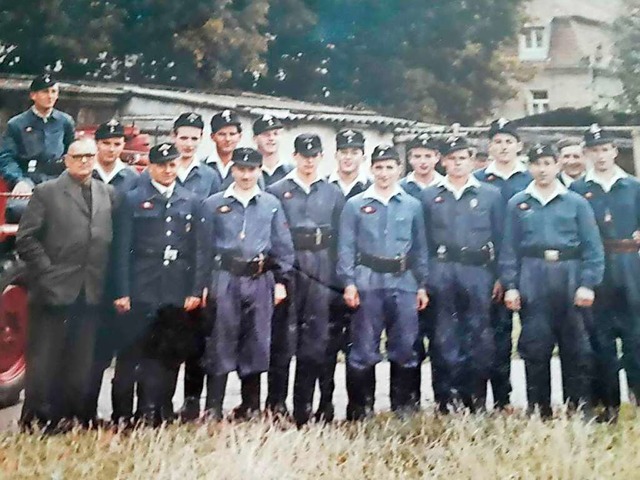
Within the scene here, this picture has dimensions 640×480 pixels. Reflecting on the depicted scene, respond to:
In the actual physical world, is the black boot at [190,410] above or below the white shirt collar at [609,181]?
below

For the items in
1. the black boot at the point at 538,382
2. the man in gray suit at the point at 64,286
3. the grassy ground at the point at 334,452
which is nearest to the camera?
the grassy ground at the point at 334,452

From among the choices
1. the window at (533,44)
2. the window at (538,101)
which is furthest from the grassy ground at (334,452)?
the window at (533,44)

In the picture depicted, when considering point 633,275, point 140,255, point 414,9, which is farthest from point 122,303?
point 633,275

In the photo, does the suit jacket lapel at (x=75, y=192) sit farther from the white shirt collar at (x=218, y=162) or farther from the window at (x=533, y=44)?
the window at (x=533, y=44)

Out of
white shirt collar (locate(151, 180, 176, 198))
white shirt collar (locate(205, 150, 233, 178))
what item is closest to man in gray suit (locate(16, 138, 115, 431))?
white shirt collar (locate(151, 180, 176, 198))

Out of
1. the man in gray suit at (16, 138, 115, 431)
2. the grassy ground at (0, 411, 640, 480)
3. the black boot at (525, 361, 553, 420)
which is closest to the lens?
the grassy ground at (0, 411, 640, 480)

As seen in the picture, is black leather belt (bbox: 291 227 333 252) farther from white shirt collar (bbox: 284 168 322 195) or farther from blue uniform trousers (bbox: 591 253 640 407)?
blue uniform trousers (bbox: 591 253 640 407)
